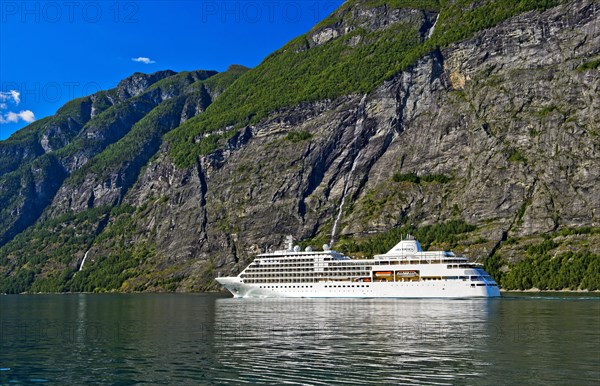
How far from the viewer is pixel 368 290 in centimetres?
14862

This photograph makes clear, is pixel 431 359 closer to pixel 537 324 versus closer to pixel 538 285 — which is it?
pixel 537 324

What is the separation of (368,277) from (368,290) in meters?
4.25

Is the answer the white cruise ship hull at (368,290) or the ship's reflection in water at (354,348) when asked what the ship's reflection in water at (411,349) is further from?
the white cruise ship hull at (368,290)

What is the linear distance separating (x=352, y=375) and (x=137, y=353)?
71.6 ft

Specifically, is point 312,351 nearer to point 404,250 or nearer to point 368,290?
point 368,290

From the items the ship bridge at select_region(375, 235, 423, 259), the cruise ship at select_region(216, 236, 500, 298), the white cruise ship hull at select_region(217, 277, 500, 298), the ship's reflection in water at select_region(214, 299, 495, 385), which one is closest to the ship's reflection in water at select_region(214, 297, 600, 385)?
the ship's reflection in water at select_region(214, 299, 495, 385)

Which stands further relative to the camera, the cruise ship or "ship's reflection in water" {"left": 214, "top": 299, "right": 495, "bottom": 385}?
the cruise ship

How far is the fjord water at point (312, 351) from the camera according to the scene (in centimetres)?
4028

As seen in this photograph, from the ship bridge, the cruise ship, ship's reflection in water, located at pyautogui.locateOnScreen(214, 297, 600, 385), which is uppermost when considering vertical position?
the ship bridge

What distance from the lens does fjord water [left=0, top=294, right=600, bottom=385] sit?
40.3m

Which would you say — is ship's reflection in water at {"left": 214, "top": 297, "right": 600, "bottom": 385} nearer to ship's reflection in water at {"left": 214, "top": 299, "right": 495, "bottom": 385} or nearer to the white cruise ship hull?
ship's reflection in water at {"left": 214, "top": 299, "right": 495, "bottom": 385}

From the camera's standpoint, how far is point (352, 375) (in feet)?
131

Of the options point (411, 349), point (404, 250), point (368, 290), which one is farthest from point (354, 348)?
point (404, 250)

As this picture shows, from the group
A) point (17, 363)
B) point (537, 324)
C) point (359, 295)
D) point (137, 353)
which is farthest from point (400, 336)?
point (359, 295)
